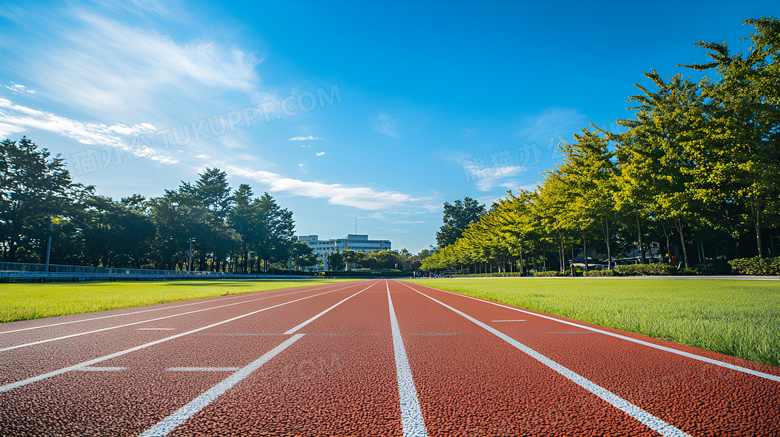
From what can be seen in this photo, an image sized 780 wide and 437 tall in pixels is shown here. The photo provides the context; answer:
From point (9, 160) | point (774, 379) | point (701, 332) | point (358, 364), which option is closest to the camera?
point (774, 379)

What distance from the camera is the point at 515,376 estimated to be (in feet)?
11.2

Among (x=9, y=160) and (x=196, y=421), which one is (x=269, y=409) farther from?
(x=9, y=160)

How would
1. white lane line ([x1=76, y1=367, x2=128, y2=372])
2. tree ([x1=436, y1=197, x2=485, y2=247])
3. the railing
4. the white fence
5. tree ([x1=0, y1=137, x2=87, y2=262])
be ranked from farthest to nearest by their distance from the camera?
1. tree ([x1=436, y1=197, x2=485, y2=247])
2. tree ([x1=0, y1=137, x2=87, y2=262])
3. the railing
4. the white fence
5. white lane line ([x1=76, y1=367, x2=128, y2=372])

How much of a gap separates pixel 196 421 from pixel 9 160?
61.6m

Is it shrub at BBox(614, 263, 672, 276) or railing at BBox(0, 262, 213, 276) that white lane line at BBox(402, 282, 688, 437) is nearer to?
shrub at BBox(614, 263, 672, 276)

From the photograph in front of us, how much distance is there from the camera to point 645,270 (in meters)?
24.4

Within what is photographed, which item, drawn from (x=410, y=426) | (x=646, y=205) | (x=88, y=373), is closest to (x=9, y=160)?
(x=88, y=373)

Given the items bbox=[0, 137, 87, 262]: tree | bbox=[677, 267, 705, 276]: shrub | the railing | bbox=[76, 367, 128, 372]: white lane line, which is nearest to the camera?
bbox=[76, 367, 128, 372]: white lane line

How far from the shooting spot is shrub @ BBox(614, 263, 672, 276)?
23.1 m

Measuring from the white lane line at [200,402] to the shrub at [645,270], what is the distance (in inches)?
1087

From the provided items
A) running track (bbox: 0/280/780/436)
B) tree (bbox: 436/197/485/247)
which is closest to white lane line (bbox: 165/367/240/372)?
running track (bbox: 0/280/780/436)

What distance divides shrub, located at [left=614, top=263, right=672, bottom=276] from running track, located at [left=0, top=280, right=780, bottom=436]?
22.9 meters

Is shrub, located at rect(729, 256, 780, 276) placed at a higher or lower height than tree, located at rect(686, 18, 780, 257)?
lower

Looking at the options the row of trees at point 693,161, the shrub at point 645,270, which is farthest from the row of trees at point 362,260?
the shrub at point 645,270
